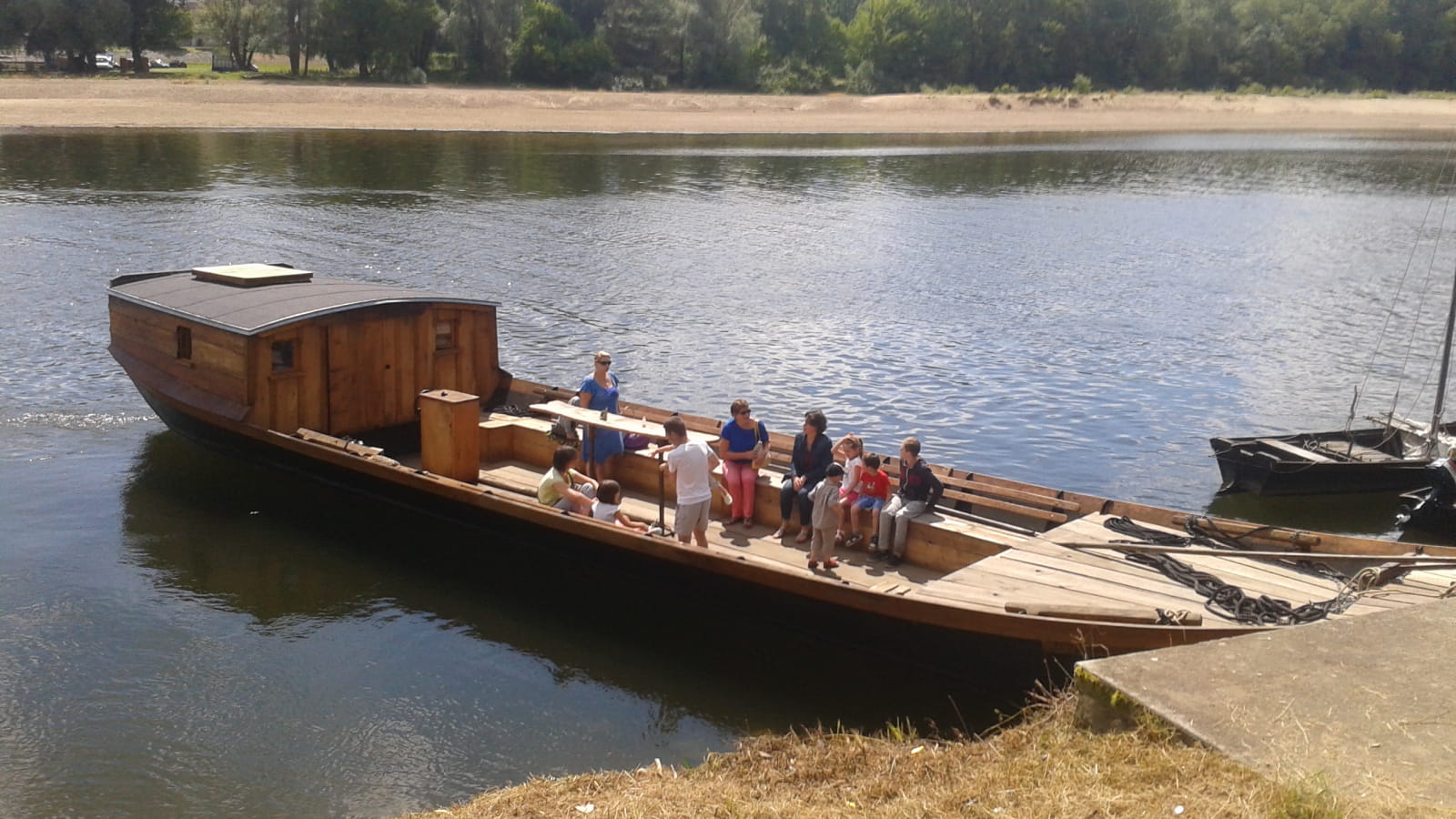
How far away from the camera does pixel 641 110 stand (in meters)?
74.6

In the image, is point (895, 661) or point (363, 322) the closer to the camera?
point (895, 661)

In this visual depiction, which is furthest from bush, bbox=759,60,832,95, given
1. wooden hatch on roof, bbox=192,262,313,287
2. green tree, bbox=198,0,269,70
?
wooden hatch on roof, bbox=192,262,313,287

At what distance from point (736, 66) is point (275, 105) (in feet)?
107

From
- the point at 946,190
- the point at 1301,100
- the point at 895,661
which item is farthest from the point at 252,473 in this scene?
the point at 1301,100

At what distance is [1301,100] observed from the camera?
300ft

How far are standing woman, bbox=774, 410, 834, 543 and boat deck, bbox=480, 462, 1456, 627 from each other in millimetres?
379

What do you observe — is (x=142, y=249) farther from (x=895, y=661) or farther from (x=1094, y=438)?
(x=895, y=661)

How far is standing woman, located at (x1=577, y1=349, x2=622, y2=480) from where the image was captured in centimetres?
1447

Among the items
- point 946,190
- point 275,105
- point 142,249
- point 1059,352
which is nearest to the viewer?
point 1059,352

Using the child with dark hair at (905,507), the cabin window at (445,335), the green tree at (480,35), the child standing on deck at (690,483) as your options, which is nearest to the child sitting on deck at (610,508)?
the child standing on deck at (690,483)

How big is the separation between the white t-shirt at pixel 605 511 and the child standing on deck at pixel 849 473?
2218mm

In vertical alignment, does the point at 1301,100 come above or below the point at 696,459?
above

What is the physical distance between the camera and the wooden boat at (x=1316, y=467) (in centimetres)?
1720

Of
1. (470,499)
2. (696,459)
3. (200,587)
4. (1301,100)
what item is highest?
(1301,100)
